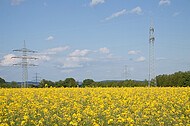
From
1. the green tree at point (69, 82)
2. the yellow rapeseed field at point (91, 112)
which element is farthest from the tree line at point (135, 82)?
the yellow rapeseed field at point (91, 112)

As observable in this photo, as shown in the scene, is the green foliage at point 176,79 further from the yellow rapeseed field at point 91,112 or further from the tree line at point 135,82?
the yellow rapeseed field at point 91,112

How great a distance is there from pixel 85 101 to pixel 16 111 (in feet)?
12.7

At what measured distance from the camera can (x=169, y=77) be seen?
199ft

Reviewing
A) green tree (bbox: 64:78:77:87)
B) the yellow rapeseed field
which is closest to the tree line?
green tree (bbox: 64:78:77:87)

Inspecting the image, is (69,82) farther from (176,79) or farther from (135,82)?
(176,79)

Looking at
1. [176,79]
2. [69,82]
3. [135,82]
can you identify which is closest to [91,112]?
[135,82]

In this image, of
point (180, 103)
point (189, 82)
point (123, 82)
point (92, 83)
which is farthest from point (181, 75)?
point (180, 103)

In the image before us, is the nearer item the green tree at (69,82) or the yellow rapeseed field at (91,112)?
the yellow rapeseed field at (91,112)

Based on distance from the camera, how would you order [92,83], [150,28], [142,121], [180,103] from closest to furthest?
[142,121] → [180,103] → [150,28] → [92,83]

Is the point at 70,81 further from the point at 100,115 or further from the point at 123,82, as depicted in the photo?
the point at 100,115

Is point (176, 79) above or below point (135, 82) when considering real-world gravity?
above

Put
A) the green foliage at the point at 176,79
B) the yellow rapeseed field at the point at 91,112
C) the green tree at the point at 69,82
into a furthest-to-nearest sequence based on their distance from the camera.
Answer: the green tree at the point at 69,82
the green foliage at the point at 176,79
the yellow rapeseed field at the point at 91,112

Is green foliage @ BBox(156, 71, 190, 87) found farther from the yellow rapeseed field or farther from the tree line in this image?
the yellow rapeseed field

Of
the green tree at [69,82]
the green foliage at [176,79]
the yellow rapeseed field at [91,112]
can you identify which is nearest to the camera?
the yellow rapeseed field at [91,112]
